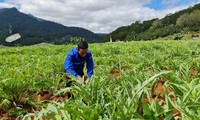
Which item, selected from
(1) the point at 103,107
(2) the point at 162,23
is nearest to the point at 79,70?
(1) the point at 103,107

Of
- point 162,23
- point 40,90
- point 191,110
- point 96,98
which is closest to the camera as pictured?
point 191,110

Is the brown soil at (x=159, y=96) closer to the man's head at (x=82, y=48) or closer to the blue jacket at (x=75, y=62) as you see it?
the man's head at (x=82, y=48)

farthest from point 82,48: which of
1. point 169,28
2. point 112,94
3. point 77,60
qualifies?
point 169,28

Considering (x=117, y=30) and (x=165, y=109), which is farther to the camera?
(x=117, y=30)

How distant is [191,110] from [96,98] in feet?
4.19

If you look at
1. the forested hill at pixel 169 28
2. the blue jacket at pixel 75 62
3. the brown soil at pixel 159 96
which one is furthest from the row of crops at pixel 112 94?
the forested hill at pixel 169 28

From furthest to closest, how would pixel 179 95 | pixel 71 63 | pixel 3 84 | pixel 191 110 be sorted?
1. pixel 71 63
2. pixel 3 84
3. pixel 179 95
4. pixel 191 110

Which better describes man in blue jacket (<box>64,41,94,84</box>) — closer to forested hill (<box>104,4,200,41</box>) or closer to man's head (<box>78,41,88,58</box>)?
man's head (<box>78,41,88,58</box>)

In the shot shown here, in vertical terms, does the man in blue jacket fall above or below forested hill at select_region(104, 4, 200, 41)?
above

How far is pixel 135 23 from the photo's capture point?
129250 millimetres

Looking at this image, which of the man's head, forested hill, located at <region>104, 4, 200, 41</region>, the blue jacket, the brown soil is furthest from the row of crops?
forested hill, located at <region>104, 4, 200, 41</region>

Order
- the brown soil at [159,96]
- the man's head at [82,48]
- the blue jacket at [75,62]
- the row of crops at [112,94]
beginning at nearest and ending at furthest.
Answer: the row of crops at [112,94] → the brown soil at [159,96] → the man's head at [82,48] → the blue jacket at [75,62]

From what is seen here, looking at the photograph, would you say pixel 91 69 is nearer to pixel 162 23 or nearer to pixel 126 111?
pixel 126 111

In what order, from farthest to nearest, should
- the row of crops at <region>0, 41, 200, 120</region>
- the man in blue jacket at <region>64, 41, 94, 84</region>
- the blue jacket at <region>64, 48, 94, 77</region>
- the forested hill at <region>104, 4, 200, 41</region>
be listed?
the forested hill at <region>104, 4, 200, 41</region> < the blue jacket at <region>64, 48, 94, 77</region> < the man in blue jacket at <region>64, 41, 94, 84</region> < the row of crops at <region>0, 41, 200, 120</region>
